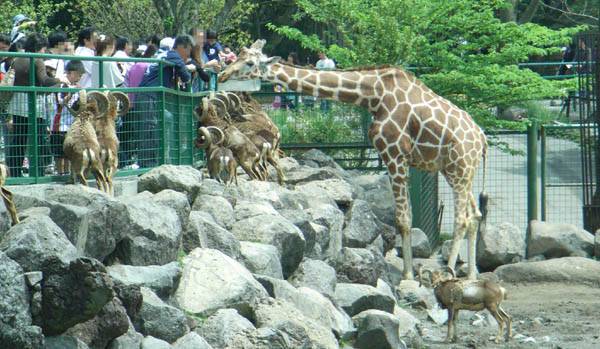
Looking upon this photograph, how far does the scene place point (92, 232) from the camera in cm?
728

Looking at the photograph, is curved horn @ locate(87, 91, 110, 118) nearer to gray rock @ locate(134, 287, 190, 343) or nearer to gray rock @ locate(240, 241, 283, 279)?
gray rock @ locate(240, 241, 283, 279)

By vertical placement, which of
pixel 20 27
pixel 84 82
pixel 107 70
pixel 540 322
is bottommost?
pixel 540 322

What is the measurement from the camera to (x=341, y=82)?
540 inches

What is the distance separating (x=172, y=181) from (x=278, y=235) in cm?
122

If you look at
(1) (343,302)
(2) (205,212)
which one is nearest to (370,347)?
(1) (343,302)

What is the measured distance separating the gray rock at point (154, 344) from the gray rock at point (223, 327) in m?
0.58

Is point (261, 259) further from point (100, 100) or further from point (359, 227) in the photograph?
point (359, 227)

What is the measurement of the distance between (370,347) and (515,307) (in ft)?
13.5

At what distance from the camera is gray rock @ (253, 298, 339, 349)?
7.61 metres

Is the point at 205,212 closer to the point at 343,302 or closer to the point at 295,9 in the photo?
the point at 343,302

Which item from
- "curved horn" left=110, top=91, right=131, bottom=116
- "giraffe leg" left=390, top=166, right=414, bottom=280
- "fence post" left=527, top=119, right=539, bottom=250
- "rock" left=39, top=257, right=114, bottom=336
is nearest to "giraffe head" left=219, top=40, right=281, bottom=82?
"giraffe leg" left=390, top=166, right=414, bottom=280

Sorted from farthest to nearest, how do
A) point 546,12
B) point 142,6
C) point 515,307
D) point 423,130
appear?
point 546,12 < point 142,6 < point 423,130 < point 515,307

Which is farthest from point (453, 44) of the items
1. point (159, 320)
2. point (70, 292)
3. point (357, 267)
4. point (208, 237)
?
point (70, 292)

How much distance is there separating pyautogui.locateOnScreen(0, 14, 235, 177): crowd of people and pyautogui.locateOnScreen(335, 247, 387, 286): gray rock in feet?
8.39
